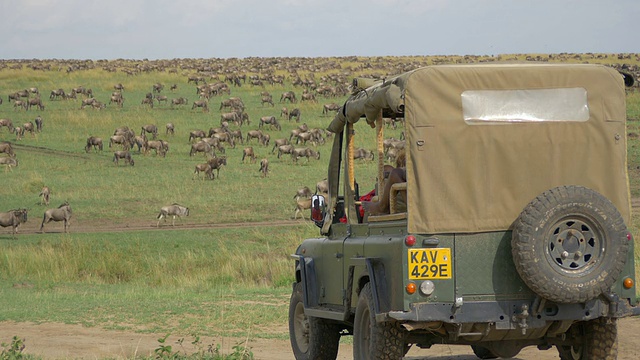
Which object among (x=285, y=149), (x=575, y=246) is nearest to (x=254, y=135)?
(x=285, y=149)

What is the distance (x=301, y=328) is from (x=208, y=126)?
37121mm

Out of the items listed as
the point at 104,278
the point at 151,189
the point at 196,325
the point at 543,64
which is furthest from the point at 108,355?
the point at 151,189

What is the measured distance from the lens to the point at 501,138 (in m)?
8.67

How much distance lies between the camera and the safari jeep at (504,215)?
8320 millimetres

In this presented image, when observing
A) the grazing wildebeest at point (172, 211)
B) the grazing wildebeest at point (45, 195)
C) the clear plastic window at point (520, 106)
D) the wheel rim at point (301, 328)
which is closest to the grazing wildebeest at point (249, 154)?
the grazing wildebeest at point (45, 195)

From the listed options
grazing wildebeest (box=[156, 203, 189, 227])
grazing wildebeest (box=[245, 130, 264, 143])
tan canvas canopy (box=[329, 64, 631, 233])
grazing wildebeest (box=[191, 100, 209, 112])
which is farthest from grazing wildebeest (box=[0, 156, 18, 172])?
tan canvas canopy (box=[329, 64, 631, 233])

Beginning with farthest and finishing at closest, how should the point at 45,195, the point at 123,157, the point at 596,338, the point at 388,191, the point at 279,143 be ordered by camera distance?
the point at 279,143 → the point at 123,157 → the point at 45,195 → the point at 388,191 → the point at 596,338

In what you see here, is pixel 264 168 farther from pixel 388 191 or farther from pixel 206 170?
pixel 388 191

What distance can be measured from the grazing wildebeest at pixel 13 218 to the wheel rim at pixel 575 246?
2118 centimetres

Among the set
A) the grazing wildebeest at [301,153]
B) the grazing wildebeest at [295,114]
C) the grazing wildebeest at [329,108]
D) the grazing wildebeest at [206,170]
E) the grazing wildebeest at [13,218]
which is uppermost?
the grazing wildebeest at [329,108]

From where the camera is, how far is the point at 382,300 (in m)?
8.73

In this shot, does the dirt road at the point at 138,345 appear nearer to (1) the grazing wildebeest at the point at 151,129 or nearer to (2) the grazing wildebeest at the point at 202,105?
(1) the grazing wildebeest at the point at 151,129

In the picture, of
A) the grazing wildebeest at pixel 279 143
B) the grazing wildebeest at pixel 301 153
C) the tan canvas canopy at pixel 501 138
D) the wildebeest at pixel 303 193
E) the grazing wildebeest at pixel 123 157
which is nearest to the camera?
the tan canvas canopy at pixel 501 138

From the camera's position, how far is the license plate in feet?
27.4
